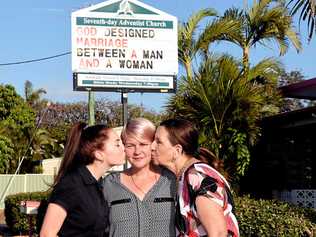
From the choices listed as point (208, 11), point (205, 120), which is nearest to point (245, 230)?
point (205, 120)

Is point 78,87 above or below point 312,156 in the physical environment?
above

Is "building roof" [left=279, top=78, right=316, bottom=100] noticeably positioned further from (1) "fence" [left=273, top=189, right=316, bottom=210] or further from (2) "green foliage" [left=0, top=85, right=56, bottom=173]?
(2) "green foliage" [left=0, top=85, right=56, bottom=173]

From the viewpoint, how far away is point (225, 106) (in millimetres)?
12211

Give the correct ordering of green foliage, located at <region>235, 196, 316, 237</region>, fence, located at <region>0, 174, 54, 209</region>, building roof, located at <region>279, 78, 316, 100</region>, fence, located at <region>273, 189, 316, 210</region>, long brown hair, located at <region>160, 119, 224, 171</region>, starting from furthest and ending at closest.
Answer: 1. fence, located at <region>0, 174, 54, 209</region>
2. building roof, located at <region>279, 78, 316, 100</region>
3. fence, located at <region>273, 189, 316, 210</region>
4. green foliage, located at <region>235, 196, 316, 237</region>
5. long brown hair, located at <region>160, 119, 224, 171</region>

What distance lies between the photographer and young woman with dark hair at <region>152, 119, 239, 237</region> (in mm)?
3428

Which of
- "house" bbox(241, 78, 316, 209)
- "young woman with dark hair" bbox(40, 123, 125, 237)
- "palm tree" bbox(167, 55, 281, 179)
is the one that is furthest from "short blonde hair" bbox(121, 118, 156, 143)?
"house" bbox(241, 78, 316, 209)

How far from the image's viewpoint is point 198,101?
12.4m

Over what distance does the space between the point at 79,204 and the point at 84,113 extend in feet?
166

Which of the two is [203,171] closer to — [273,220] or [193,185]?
[193,185]

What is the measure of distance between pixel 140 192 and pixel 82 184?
0.35 meters

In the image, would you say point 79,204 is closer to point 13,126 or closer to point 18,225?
point 18,225

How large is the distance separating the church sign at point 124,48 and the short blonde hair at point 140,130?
8.06 m

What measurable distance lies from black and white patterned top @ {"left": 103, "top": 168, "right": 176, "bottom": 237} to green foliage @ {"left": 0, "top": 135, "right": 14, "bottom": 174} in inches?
1136

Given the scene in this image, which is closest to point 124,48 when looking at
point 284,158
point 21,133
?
point 284,158
